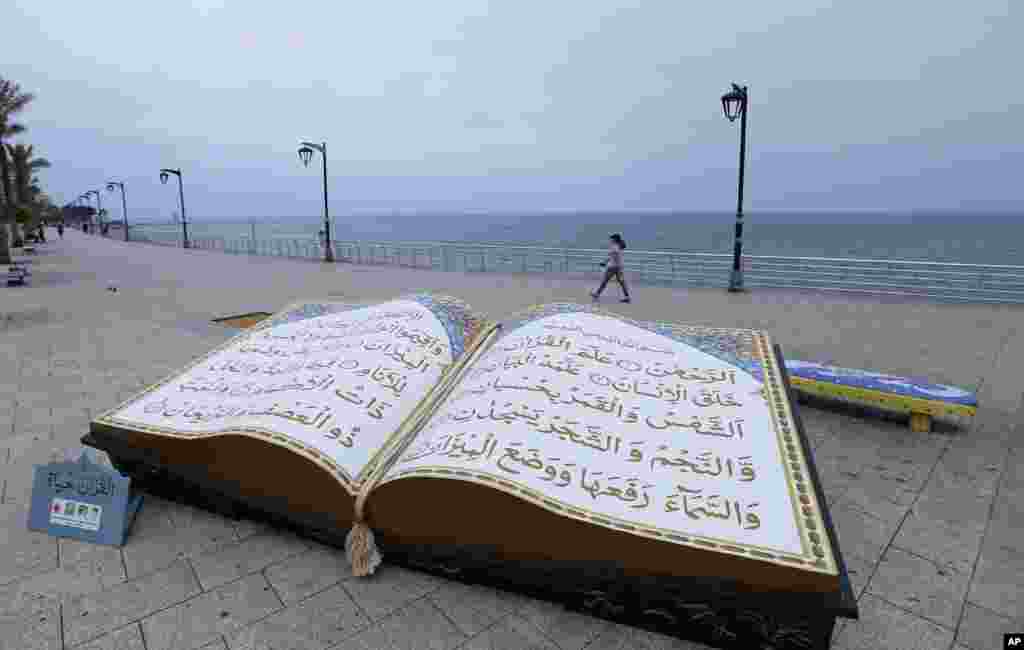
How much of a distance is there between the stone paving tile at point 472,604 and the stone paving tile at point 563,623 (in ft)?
0.26

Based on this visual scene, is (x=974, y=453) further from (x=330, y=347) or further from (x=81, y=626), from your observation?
(x=81, y=626)

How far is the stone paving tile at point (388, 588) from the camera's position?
277 centimetres

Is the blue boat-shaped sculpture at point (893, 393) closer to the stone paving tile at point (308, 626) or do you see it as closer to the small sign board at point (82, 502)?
the stone paving tile at point (308, 626)

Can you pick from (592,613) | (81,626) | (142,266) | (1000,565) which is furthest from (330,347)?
(142,266)

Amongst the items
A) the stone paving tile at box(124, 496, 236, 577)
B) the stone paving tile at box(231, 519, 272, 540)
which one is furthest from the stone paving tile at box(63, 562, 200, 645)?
the stone paving tile at box(231, 519, 272, 540)

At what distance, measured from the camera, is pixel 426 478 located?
2.58m

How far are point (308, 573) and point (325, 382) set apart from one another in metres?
1.09

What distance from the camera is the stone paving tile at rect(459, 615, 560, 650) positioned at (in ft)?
8.18

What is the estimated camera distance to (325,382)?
347 cm

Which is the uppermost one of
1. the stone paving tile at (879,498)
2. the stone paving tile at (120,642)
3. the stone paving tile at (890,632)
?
the stone paving tile at (879,498)

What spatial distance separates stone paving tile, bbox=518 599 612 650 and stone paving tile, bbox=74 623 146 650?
1765mm

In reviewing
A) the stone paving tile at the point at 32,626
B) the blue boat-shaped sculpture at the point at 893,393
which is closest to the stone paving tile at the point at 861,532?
the blue boat-shaped sculpture at the point at 893,393

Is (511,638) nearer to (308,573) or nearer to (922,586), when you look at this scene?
(308,573)

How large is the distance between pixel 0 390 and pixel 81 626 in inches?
207
